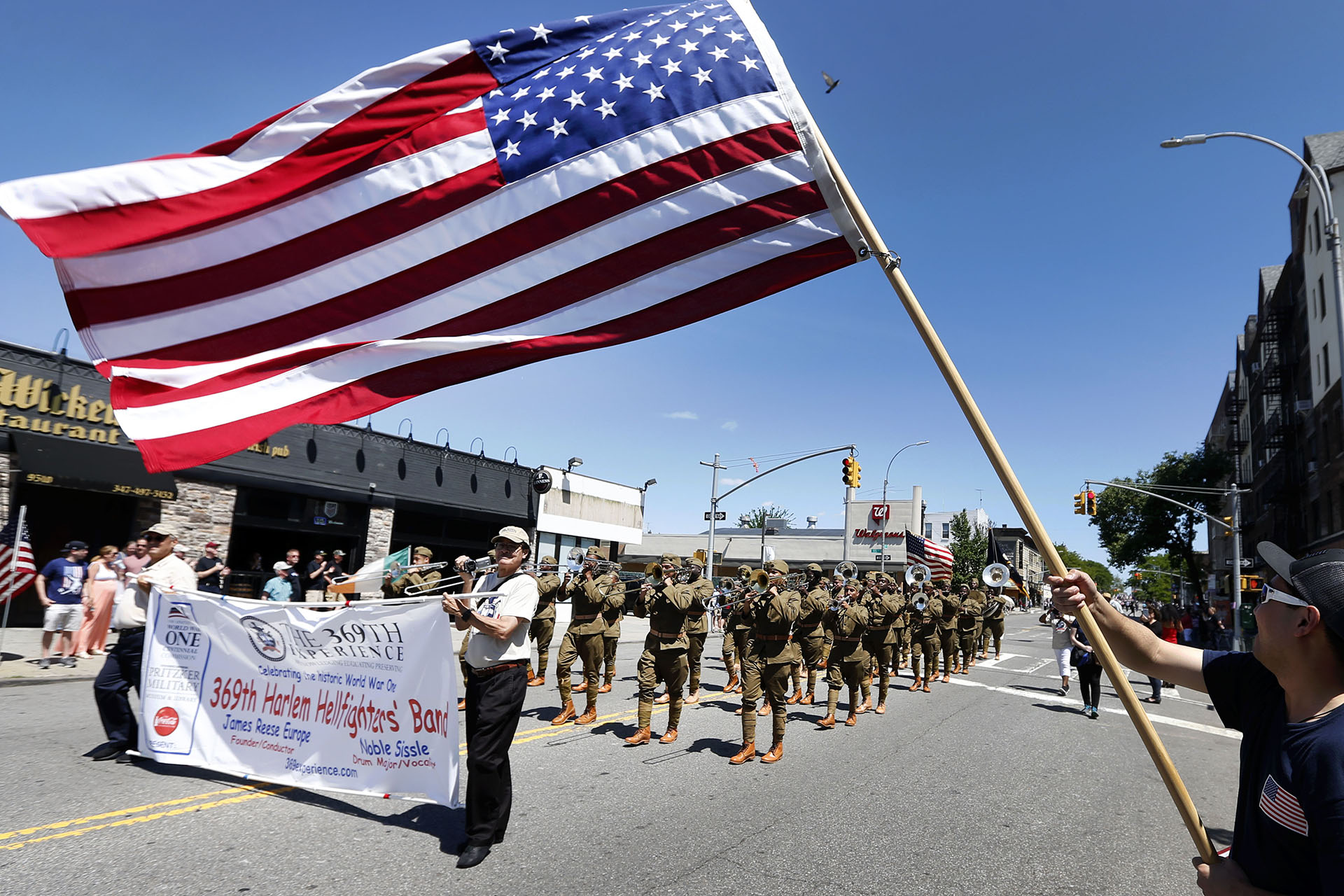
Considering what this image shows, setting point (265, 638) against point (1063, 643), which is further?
point (1063, 643)

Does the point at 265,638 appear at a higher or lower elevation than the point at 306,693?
higher

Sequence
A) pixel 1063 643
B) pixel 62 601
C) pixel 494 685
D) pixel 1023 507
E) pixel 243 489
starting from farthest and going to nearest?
pixel 243 489 < pixel 1063 643 < pixel 62 601 < pixel 494 685 < pixel 1023 507

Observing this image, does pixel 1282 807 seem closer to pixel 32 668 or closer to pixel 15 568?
pixel 32 668

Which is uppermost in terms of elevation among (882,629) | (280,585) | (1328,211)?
(1328,211)

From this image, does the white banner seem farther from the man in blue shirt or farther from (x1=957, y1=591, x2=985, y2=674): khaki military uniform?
(x1=957, y1=591, x2=985, y2=674): khaki military uniform

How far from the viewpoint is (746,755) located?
26.0 ft

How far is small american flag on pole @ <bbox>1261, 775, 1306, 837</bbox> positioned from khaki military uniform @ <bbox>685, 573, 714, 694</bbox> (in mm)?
7327

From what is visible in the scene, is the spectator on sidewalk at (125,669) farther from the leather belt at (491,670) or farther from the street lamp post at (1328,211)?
the street lamp post at (1328,211)

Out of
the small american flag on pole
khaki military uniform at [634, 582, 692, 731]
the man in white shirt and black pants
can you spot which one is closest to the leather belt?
the man in white shirt and black pants

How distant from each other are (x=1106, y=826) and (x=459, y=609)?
17.8 feet

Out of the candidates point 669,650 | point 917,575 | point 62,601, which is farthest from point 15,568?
point 917,575

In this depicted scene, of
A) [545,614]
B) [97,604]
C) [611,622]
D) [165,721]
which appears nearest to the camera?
[165,721]

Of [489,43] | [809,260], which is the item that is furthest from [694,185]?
[489,43]

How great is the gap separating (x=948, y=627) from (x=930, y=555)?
34.5 ft
